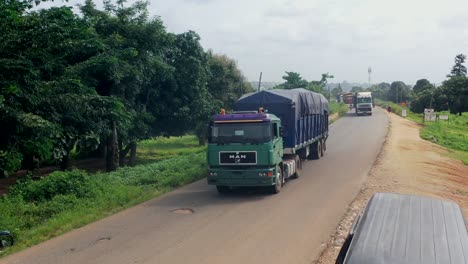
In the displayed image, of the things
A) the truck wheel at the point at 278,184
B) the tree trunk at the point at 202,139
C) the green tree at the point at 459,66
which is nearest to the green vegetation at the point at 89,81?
the truck wheel at the point at 278,184

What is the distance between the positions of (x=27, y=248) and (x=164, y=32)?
58.2ft

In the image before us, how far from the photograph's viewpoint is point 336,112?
245 feet

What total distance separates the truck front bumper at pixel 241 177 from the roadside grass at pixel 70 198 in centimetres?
245

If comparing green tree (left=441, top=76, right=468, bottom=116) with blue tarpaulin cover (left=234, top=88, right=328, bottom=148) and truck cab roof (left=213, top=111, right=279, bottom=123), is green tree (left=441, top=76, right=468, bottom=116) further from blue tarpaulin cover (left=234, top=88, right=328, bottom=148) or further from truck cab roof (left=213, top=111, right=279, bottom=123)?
truck cab roof (left=213, top=111, right=279, bottom=123)

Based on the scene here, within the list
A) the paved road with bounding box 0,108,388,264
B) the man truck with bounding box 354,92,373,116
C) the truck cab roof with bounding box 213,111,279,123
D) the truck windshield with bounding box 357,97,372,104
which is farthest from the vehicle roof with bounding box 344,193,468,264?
the truck windshield with bounding box 357,97,372,104

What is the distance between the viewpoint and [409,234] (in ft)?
16.4

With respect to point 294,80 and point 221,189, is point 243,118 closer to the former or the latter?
point 221,189

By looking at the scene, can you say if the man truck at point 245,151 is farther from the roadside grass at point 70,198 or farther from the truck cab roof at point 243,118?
the roadside grass at point 70,198

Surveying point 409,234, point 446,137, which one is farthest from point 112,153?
point 446,137

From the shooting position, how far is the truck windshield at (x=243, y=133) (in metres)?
15.0

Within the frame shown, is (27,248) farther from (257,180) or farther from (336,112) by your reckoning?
(336,112)

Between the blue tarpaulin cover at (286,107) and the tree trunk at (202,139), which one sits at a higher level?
the blue tarpaulin cover at (286,107)

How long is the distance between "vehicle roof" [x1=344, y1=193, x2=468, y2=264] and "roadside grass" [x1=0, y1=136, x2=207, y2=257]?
8.36 metres

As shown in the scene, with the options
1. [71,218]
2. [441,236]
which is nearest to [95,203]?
[71,218]
